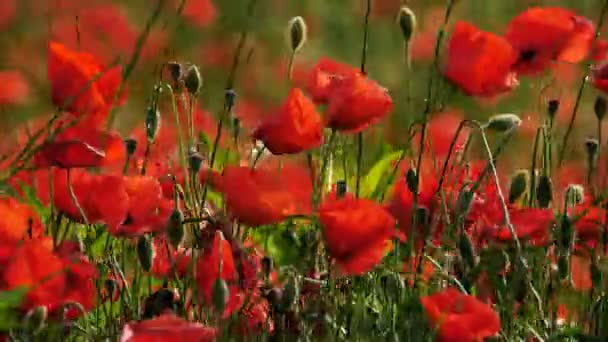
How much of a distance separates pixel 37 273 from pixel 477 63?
566 mm

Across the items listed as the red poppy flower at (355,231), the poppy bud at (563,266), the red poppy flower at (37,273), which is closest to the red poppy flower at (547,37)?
the poppy bud at (563,266)

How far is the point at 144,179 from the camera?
4.75 feet

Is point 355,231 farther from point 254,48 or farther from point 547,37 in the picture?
point 254,48

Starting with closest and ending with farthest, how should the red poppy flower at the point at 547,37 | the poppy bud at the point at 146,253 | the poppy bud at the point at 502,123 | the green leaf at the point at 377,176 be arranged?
the poppy bud at the point at 146,253, the poppy bud at the point at 502,123, the red poppy flower at the point at 547,37, the green leaf at the point at 377,176

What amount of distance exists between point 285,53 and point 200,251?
244 cm

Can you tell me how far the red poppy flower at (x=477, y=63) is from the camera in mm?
1537

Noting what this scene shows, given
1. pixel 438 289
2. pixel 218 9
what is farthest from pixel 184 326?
pixel 218 9

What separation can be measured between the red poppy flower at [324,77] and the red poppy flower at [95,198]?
27 cm

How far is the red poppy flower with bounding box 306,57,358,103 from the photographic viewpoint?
5.15ft

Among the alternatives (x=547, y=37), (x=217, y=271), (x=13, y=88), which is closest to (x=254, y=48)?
(x=13, y=88)

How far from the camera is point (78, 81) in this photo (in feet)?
4.95

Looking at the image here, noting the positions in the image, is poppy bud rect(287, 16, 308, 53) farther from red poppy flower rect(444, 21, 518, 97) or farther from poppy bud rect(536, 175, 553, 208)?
poppy bud rect(536, 175, 553, 208)

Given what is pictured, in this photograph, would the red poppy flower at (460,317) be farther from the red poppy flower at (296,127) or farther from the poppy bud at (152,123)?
the poppy bud at (152,123)

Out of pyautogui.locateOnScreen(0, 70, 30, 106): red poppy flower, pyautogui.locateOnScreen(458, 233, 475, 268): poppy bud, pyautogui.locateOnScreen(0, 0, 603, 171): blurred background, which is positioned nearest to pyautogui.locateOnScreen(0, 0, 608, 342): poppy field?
pyautogui.locateOnScreen(458, 233, 475, 268): poppy bud
